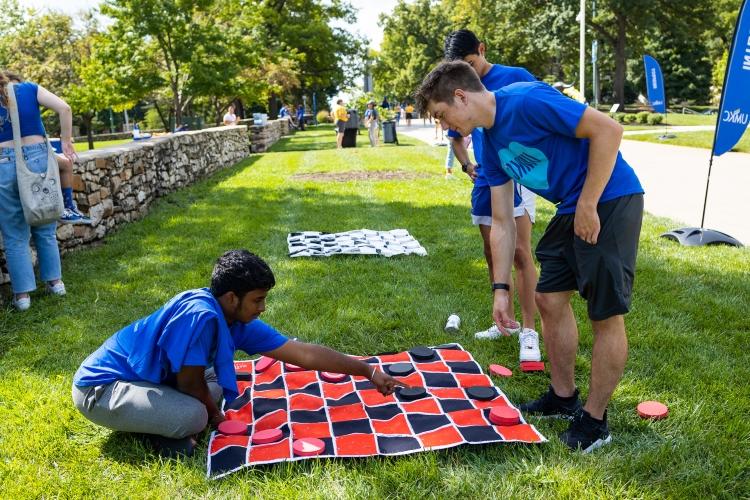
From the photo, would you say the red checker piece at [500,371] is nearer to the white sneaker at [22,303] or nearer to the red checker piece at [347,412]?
the red checker piece at [347,412]

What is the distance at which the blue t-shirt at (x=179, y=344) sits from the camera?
2.44 meters

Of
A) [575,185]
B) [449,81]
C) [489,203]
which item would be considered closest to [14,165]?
[489,203]

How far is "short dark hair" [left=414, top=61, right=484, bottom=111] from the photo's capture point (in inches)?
98.0

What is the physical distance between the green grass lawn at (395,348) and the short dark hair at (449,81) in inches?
59.5

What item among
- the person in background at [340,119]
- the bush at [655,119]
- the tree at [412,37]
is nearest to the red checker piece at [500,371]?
the person in background at [340,119]

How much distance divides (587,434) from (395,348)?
147 centimetres

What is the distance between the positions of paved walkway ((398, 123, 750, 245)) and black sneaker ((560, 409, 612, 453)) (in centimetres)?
443

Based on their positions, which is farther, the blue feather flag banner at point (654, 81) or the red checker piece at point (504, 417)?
the blue feather flag banner at point (654, 81)

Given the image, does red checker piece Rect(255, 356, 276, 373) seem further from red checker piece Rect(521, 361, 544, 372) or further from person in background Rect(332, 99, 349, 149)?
person in background Rect(332, 99, 349, 149)

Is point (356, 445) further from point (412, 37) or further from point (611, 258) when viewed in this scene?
point (412, 37)

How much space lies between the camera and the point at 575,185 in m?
2.50

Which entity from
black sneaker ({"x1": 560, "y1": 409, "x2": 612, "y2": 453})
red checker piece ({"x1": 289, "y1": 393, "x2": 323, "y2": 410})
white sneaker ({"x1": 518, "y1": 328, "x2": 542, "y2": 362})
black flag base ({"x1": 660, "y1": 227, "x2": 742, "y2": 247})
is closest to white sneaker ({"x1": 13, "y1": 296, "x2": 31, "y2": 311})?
red checker piece ({"x1": 289, "y1": 393, "x2": 323, "y2": 410})

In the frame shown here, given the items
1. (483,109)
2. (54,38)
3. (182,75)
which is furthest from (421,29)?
(483,109)

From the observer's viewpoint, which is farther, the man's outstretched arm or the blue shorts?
the blue shorts
